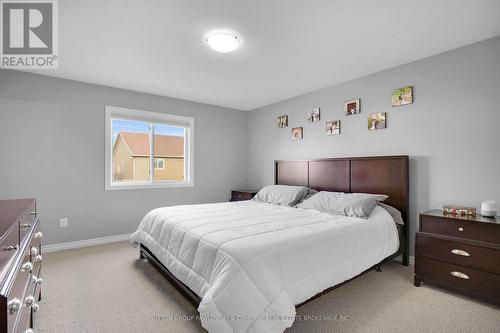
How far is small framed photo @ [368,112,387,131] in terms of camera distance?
3.22m

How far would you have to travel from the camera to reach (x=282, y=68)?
10.3ft

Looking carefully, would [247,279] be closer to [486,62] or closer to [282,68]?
[282,68]

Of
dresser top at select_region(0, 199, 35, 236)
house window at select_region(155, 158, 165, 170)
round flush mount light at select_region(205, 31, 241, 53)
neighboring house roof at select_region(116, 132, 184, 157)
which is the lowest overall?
dresser top at select_region(0, 199, 35, 236)

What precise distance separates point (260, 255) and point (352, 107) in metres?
2.75

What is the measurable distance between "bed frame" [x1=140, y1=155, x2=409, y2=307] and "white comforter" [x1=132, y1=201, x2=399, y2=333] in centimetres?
27

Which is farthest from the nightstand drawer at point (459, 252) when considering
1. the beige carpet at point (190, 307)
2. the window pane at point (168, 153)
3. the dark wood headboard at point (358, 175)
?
the window pane at point (168, 153)

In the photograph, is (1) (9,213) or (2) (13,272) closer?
(2) (13,272)

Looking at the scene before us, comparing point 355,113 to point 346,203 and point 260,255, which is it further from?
point 260,255

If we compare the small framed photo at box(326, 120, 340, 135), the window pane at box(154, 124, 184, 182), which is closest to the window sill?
the window pane at box(154, 124, 184, 182)

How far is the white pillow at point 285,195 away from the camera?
3545mm

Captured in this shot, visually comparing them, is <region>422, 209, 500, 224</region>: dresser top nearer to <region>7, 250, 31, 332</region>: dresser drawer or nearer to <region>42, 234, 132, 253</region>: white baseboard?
<region>7, 250, 31, 332</region>: dresser drawer

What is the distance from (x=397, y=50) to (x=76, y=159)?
172 inches

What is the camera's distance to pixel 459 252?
224cm

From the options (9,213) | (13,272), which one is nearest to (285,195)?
(9,213)
